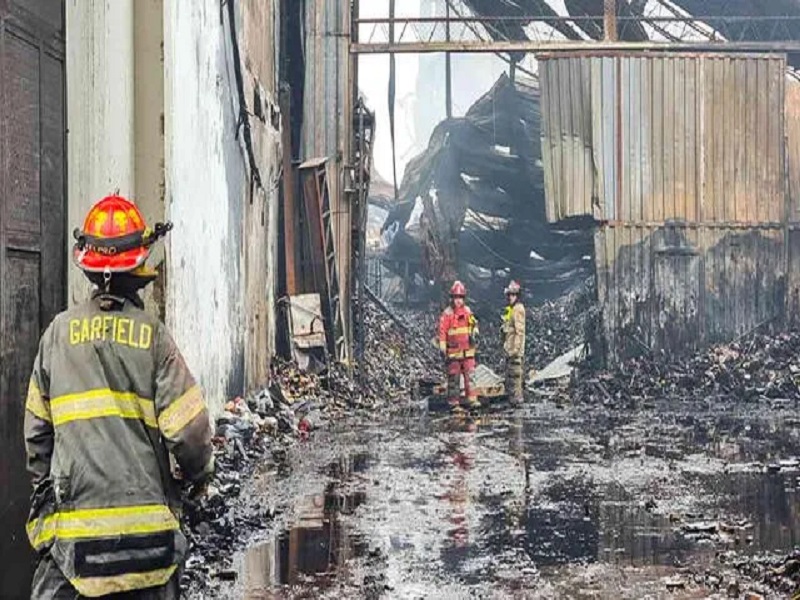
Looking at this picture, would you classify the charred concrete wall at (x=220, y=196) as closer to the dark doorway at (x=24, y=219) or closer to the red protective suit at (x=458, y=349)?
the dark doorway at (x=24, y=219)

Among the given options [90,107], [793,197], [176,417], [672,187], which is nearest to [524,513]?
[90,107]

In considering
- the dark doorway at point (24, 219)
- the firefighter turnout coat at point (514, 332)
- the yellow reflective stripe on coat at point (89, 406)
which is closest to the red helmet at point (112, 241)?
the yellow reflective stripe on coat at point (89, 406)

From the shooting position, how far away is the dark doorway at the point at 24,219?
5.21 meters

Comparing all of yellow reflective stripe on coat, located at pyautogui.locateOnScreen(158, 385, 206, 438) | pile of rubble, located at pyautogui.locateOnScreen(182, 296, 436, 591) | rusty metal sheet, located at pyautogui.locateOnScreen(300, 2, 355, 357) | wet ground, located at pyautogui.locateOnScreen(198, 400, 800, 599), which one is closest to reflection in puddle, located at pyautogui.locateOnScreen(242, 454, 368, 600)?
wet ground, located at pyautogui.locateOnScreen(198, 400, 800, 599)

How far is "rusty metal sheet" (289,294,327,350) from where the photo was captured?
52.4 ft

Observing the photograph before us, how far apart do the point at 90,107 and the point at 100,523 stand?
297cm

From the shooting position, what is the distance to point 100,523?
3.66m

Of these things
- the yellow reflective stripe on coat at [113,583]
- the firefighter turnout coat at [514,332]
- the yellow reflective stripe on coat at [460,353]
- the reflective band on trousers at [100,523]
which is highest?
the firefighter turnout coat at [514,332]

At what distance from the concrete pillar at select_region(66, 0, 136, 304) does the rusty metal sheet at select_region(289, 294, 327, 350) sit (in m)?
9.61

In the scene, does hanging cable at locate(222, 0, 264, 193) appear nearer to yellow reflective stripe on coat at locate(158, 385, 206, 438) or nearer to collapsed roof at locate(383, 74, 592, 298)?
yellow reflective stripe on coat at locate(158, 385, 206, 438)

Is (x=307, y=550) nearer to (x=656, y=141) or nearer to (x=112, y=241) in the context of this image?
(x=112, y=241)

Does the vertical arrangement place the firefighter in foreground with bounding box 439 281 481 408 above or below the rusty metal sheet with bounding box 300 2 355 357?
below

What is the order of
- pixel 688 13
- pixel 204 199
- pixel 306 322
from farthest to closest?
pixel 688 13
pixel 306 322
pixel 204 199

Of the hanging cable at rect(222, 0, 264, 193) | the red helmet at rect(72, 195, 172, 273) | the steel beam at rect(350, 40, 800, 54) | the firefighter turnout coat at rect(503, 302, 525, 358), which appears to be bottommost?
the firefighter turnout coat at rect(503, 302, 525, 358)
